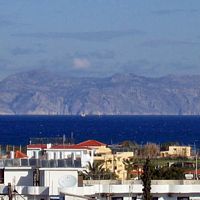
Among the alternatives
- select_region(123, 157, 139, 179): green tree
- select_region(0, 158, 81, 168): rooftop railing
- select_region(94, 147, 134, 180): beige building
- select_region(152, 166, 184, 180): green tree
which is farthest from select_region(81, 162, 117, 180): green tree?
select_region(94, 147, 134, 180): beige building

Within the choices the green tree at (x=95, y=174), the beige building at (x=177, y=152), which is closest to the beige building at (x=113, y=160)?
the green tree at (x=95, y=174)

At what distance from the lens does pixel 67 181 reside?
31266 millimetres

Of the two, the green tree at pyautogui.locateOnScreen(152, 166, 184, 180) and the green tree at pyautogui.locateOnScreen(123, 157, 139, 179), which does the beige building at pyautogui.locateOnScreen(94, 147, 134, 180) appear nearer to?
the green tree at pyautogui.locateOnScreen(123, 157, 139, 179)

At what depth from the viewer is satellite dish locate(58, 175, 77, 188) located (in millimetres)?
31219

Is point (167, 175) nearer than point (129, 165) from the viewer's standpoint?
Yes

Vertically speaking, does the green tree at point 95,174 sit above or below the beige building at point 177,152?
below

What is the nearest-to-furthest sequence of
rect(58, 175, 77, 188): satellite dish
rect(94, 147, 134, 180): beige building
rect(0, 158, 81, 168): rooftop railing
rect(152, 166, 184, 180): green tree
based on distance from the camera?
rect(58, 175, 77, 188): satellite dish → rect(0, 158, 81, 168): rooftop railing → rect(152, 166, 184, 180): green tree → rect(94, 147, 134, 180): beige building

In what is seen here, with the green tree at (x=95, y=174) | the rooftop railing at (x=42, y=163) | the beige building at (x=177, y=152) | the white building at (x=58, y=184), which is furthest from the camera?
the beige building at (x=177, y=152)

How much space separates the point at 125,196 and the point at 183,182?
230 centimetres

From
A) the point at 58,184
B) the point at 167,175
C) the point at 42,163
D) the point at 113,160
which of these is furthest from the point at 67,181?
the point at 113,160

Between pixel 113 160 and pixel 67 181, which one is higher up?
pixel 113 160

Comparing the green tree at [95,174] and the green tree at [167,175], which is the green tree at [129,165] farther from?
the green tree at [167,175]

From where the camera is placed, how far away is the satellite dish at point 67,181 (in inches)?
1229

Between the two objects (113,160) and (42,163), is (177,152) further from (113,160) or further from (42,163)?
(42,163)
